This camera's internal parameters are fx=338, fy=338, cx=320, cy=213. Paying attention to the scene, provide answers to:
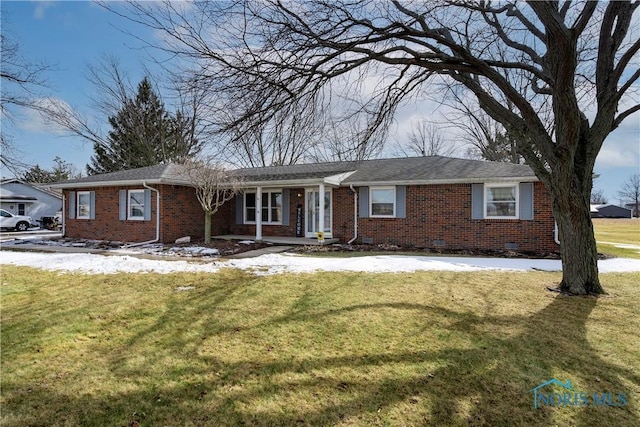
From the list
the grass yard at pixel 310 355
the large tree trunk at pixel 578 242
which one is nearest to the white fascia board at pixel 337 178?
the grass yard at pixel 310 355

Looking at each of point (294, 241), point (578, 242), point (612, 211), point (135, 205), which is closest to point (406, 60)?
point (578, 242)

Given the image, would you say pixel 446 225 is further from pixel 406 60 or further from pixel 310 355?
pixel 310 355

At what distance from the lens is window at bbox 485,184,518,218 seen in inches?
457

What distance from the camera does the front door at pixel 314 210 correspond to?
14492 mm

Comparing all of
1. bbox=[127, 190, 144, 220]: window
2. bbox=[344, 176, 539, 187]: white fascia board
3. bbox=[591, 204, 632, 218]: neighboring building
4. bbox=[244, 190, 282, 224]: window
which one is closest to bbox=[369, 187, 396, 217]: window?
bbox=[344, 176, 539, 187]: white fascia board

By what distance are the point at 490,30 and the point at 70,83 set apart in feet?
55.4

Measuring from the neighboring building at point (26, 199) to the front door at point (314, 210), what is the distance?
23.0m

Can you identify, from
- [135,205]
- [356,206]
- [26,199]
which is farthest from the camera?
[26,199]

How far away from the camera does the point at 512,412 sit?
268 centimetres

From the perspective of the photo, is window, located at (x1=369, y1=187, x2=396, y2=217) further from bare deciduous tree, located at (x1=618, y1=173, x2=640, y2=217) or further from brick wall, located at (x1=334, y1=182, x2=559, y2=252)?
bare deciduous tree, located at (x1=618, y1=173, x2=640, y2=217)

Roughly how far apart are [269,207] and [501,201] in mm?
9543

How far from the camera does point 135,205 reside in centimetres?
1435

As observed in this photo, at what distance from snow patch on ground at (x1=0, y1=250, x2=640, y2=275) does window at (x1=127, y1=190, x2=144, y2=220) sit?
470 cm

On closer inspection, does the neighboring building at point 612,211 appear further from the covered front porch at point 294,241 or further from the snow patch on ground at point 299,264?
the covered front porch at point 294,241
